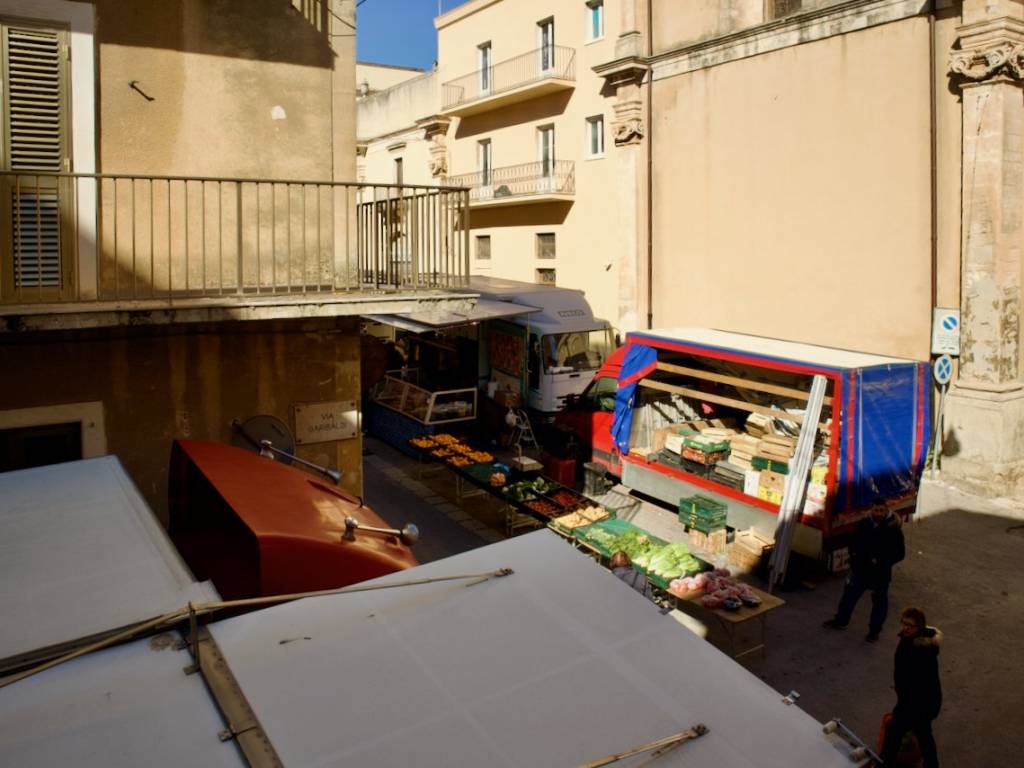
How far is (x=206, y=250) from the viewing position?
7.68 meters

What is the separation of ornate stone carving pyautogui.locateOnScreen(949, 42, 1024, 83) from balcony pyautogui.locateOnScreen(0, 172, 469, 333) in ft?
33.6

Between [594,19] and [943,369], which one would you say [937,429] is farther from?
[594,19]

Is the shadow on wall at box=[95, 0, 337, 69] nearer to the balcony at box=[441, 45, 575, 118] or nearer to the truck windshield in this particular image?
the truck windshield

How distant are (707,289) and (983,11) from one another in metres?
7.66

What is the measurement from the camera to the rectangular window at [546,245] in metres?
26.4

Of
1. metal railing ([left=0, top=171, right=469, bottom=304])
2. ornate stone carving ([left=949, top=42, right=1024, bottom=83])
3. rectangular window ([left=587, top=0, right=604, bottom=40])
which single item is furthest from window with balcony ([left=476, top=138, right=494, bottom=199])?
metal railing ([left=0, top=171, right=469, bottom=304])

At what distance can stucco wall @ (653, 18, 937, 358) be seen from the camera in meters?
15.4

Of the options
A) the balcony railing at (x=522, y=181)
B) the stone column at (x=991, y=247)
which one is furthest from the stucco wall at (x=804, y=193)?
the balcony railing at (x=522, y=181)

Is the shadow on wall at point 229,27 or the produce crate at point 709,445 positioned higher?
the shadow on wall at point 229,27

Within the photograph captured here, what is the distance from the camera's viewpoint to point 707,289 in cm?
1973

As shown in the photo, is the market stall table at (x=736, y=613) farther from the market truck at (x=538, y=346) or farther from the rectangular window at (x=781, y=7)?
the rectangular window at (x=781, y=7)

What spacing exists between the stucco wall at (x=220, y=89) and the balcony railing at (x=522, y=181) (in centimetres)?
1555

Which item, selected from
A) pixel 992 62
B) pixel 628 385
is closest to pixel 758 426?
pixel 628 385

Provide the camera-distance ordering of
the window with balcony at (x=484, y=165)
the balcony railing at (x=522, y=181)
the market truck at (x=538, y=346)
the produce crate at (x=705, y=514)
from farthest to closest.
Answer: the window with balcony at (x=484, y=165) < the balcony railing at (x=522, y=181) < the market truck at (x=538, y=346) < the produce crate at (x=705, y=514)
